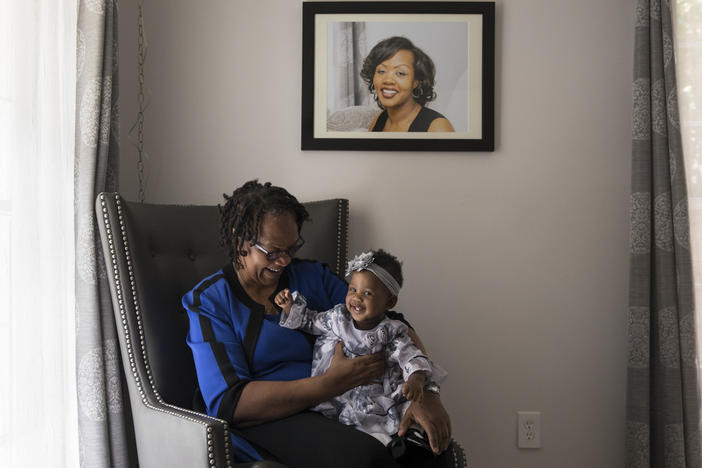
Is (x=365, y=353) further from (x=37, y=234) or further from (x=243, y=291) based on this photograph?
(x=37, y=234)

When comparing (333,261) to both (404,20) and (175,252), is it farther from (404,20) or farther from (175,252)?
(404,20)

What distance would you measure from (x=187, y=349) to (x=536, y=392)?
52.0 inches

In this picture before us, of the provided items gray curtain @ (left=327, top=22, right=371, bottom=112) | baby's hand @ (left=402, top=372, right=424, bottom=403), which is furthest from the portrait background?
baby's hand @ (left=402, top=372, right=424, bottom=403)

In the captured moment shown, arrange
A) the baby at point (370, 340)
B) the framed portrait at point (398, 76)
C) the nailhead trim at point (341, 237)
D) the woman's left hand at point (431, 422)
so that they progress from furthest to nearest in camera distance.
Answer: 1. the framed portrait at point (398, 76)
2. the nailhead trim at point (341, 237)
3. the baby at point (370, 340)
4. the woman's left hand at point (431, 422)

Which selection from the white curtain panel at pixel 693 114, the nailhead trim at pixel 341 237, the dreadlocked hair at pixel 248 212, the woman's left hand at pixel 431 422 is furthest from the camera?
the nailhead trim at pixel 341 237

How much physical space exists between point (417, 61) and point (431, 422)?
53.5 inches

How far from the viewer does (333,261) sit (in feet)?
6.75

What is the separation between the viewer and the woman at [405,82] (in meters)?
2.21

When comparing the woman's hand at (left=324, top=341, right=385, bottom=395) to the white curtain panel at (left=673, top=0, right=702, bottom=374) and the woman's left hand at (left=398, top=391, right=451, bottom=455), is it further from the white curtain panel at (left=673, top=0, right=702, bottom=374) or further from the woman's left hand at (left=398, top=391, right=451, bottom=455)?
the white curtain panel at (left=673, top=0, right=702, bottom=374)

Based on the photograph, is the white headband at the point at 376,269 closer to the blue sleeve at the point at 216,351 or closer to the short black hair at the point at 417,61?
the blue sleeve at the point at 216,351

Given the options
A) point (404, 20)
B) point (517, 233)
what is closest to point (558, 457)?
point (517, 233)

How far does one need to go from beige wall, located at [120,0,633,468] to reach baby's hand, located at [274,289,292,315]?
668mm

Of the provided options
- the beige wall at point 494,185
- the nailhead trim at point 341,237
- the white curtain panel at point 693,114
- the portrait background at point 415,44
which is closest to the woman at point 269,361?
Result: the nailhead trim at point 341,237

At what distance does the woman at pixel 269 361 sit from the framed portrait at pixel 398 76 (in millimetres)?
656
